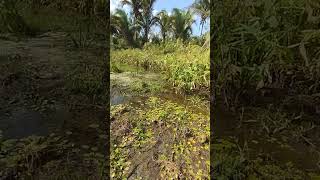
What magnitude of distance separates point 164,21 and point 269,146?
23.8 ft

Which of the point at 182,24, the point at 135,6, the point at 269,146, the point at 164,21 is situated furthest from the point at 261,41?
the point at 135,6

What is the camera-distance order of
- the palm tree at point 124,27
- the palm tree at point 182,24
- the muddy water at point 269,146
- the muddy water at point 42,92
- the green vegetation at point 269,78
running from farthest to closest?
the palm tree at point 124,27 → the palm tree at point 182,24 → the muddy water at point 42,92 → the green vegetation at point 269,78 → the muddy water at point 269,146

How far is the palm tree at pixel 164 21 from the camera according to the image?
366 inches

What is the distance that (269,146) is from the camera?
8.50 feet

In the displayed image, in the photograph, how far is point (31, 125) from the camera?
2.70m

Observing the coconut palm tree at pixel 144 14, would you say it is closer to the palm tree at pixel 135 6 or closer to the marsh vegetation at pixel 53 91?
the palm tree at pixel 135 6

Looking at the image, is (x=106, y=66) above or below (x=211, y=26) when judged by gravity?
below

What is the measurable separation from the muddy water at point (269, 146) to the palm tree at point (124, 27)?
6446 millimetres

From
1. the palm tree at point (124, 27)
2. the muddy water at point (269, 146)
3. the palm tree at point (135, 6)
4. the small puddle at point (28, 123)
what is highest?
the palm tree at point (135, 6)

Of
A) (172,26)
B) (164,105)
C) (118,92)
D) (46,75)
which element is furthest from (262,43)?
(172,26)

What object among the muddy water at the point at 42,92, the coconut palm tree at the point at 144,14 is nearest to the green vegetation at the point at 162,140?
the muddy water at the point at 42,92

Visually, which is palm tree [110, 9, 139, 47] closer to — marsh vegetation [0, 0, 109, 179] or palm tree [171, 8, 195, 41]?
palm tree [171, 8, 195, 41]

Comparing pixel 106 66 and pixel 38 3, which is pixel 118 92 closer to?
pixel 106 66

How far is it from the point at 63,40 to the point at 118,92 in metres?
1.39
